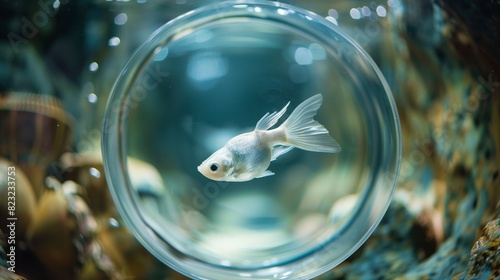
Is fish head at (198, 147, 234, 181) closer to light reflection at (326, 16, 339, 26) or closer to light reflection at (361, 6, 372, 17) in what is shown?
light reflection at (326, 16, 339, 26)

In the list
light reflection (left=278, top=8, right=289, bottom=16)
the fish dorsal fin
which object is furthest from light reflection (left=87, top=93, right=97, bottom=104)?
light reflection (left=278, top=8, right=289, bottom=16)

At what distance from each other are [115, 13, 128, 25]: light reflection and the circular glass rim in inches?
8.4

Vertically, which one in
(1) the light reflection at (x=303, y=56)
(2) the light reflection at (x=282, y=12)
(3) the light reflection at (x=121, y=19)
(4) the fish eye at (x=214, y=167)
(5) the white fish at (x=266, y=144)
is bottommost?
(4) the fish eye at (x=214, y=167)

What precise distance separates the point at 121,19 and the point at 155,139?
1.72 ft

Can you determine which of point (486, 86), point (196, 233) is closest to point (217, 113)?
point (196, 233)

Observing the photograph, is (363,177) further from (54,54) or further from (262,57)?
(54,54)

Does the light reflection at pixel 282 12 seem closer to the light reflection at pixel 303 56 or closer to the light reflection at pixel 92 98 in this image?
the light reflection at pixel 303 56

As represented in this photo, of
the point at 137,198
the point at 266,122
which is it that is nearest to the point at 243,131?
the point at 266,122

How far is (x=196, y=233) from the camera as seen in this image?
2021 millimetres

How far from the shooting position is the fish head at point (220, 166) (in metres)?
1.71

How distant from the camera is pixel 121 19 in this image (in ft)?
6.58

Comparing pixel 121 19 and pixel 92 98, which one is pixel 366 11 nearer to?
pixel 121 19

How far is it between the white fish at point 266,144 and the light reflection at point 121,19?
0.72 m

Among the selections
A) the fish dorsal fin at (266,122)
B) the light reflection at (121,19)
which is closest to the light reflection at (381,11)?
the fish dorsal fin at (266,122)
